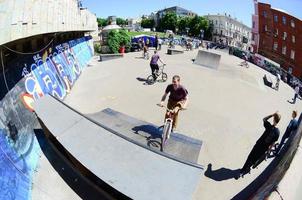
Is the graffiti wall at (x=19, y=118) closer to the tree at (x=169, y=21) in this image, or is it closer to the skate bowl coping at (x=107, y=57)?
the skate bowl coping at (x=107, y=57)

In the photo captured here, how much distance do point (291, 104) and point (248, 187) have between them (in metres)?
2.79

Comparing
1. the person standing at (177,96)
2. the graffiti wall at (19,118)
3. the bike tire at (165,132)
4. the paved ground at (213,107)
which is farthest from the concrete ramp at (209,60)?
the bike tire at (165,132)

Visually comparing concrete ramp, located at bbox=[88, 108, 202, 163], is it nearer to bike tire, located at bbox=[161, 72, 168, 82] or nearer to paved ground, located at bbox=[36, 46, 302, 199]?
paved ground, located at bbox=[36, 46, 302, 199]

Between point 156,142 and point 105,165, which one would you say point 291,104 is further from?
point 105,165

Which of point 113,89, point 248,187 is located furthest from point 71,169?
point 113,89

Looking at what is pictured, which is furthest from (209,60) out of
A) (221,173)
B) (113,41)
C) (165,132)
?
(221,173)

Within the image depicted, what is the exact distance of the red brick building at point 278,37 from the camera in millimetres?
5559

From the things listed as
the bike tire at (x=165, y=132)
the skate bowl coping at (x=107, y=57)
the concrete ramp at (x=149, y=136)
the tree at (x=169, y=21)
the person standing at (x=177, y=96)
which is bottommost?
the concrete ramp at (x=149, y=136)

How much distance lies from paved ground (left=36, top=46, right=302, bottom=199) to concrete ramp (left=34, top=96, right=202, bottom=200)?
149 cm

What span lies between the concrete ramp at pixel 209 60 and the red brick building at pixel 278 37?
46.9 ft

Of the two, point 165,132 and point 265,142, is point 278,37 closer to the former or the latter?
point 265,142

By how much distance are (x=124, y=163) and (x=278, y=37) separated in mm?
4674

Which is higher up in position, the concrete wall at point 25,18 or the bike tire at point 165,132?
the concrete wall at point 25,18

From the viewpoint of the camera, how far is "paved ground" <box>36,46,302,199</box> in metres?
6.27
